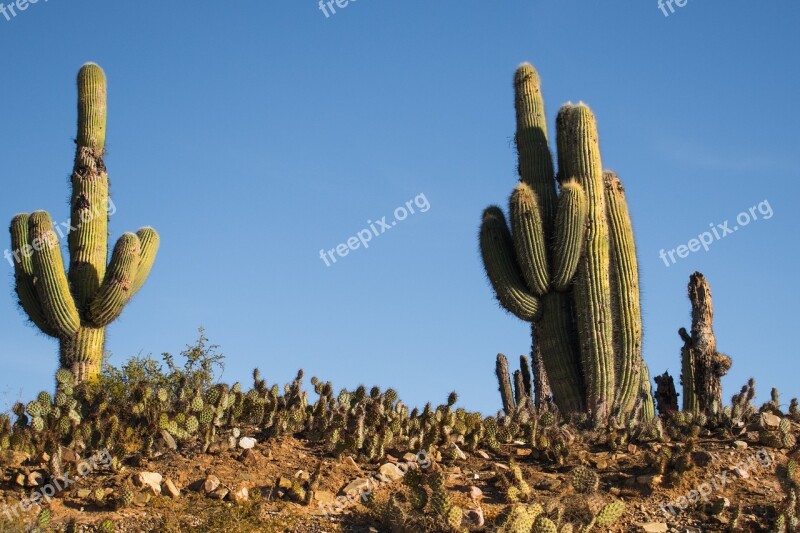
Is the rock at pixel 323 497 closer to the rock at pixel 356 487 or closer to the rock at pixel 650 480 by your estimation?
the rock at pixel 356 487

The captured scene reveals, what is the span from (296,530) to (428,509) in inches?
42.1

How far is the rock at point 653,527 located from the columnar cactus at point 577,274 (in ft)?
13.8

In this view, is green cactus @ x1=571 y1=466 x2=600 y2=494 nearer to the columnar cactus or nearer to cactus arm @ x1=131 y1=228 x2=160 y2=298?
the columnar cactus

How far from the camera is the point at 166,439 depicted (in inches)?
367

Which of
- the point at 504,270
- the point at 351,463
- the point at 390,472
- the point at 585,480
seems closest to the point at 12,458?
the point at 351,463

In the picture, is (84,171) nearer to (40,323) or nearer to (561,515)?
(40,323)

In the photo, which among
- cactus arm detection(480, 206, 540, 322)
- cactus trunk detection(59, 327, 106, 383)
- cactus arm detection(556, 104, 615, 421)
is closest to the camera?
cactus arm detection(556, 104, 615, 421)

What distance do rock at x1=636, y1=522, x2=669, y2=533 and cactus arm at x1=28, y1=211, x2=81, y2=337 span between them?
915cm

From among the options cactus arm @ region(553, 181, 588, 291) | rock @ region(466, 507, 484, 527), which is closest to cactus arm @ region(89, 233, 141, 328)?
cactus arm @ region(553, 181, 588, 291)

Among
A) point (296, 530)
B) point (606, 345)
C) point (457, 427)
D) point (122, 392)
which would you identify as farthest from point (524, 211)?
point (296, 530)

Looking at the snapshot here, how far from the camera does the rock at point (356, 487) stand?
878cm

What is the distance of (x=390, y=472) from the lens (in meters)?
9.16

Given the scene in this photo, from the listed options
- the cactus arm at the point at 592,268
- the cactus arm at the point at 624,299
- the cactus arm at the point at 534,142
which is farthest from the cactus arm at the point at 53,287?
the cactus arm at the point at 624,299

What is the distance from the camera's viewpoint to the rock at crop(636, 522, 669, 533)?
27.8 ft
